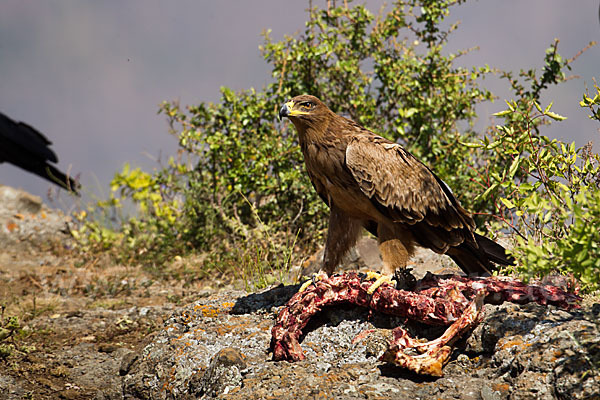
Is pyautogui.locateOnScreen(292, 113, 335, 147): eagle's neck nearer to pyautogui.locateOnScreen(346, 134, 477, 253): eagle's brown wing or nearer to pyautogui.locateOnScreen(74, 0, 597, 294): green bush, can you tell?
pyautogui.locateOnScreen(346, 134, 477, 253): eagle's brown wing

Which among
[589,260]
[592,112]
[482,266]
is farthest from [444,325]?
[592,112]

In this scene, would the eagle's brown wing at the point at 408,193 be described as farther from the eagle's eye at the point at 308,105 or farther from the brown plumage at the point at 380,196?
the eagle's eye at the point at 308,105

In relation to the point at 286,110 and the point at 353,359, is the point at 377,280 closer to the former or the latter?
the point at 353,359

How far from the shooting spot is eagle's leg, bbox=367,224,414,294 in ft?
13.9

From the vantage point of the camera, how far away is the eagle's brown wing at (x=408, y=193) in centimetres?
434

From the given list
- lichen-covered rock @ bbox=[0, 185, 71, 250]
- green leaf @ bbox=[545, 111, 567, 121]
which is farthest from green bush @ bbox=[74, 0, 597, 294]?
green leaf @ bbox=[545, 111, 567, 121]

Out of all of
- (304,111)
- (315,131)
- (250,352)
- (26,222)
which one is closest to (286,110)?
(304,111)

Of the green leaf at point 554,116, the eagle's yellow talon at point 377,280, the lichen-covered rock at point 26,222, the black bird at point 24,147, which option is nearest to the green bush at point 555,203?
the green leaf at point 554,116

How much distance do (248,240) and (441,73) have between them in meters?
3.83

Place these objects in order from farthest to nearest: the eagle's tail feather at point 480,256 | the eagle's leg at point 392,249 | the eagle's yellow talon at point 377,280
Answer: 1. the eagle's tail feather at point 480,256
2. the eagle's leg at point 392,249
3. the eagle's yellow talon at point 377,280

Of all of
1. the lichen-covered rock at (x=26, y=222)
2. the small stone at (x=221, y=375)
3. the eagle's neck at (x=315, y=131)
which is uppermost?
the lichen-covered rock at (x=26, y=222)

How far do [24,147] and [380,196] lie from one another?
913 centimetres

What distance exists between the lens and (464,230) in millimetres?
4723

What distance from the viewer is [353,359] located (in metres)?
3.68
